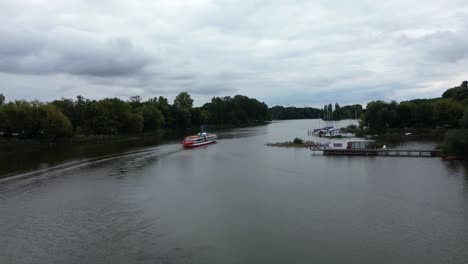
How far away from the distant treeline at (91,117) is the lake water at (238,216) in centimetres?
4019

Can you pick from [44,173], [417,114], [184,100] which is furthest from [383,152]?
[184,100]

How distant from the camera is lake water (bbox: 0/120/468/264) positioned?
18031 millimetres

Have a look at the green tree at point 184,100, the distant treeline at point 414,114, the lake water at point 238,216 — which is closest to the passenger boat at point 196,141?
the lake water at point 238,216

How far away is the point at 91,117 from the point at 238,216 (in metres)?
79.1

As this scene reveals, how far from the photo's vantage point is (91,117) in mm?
93812

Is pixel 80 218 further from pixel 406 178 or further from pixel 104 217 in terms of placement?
pixel 406 178

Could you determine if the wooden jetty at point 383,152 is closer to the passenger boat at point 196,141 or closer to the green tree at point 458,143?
the green tree at point 458,143

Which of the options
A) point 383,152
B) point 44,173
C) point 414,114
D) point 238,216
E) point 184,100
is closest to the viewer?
point 238,216

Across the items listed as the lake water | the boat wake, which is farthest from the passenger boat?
the lake water

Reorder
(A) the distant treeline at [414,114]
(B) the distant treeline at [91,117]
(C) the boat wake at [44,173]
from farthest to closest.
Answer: (A) the distant treeline at [414,114] → (B) the distant treeline at [91,117] → (C) the boat wake at [44,173]

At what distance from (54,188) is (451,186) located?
33.1 meters

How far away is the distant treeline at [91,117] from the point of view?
75.0 m

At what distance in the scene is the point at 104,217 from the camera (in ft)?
77.9

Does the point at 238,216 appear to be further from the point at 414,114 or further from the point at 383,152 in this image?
the point at 414,114
